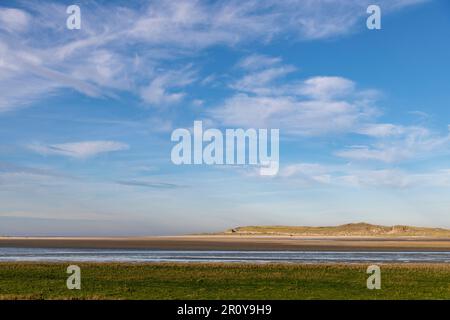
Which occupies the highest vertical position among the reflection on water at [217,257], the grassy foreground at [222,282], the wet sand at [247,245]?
the grassy foreground at [222,282]

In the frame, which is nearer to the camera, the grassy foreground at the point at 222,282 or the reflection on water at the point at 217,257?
the grassy foreground at the point at 222,282

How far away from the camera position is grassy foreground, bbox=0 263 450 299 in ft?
94.0

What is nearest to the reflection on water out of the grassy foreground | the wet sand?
the grassy foreground

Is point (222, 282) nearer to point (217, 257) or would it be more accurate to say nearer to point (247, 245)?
point (217, 257)

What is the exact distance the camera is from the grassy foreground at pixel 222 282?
28.7 metres

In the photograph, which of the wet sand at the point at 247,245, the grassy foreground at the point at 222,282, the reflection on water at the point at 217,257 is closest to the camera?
the grassy foreground at the point at 222,282

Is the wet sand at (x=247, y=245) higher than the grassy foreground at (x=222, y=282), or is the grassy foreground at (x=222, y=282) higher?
the grassy foreground at (x=222, y=282)

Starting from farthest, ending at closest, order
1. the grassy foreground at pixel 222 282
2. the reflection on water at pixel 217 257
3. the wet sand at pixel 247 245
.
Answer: the wet sand at pixel 247 245
the reflection on water at pixel 217 257
the grassy foreground at pixel 222 282

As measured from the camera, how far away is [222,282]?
34.2 m

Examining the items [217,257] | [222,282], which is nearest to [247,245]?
[217,257]

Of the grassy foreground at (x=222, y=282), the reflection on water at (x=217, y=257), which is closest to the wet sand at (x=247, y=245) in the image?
the reflection on water at (x=217, y=257)

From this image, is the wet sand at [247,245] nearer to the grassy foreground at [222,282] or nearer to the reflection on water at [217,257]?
the reflection on water at [217,257]
